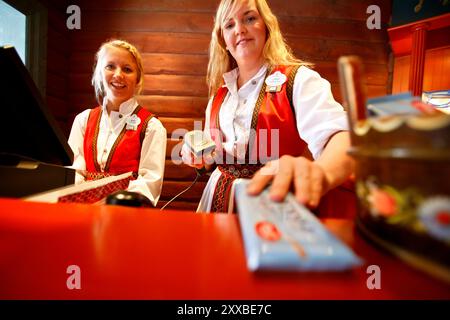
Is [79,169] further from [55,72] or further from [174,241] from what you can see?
[55,72]

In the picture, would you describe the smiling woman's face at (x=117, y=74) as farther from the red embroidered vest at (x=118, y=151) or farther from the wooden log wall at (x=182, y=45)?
the wooden log wall at (x=182, y=45)

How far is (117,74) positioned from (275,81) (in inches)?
39.1

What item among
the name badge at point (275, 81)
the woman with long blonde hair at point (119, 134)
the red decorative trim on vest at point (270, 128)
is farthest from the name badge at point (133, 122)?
the name badge at point (275, 81)

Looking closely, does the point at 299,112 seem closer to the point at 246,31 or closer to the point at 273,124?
the point at 273,124

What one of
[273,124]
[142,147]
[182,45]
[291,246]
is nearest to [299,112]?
[273,124]

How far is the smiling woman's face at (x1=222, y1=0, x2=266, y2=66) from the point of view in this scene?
109cm

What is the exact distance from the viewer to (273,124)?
1.01 metres

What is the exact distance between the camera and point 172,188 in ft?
8.46

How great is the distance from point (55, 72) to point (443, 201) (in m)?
Result: 2.98

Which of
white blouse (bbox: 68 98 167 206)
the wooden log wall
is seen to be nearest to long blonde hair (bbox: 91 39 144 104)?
white blouse (bbox: 68 98 167 206)

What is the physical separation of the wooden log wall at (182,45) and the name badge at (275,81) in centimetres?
158

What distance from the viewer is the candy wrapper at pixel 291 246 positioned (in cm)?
26

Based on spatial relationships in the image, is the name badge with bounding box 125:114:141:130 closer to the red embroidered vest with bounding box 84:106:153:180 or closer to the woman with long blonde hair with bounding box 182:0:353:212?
the red embroidered vest with bounding box 84:106:153:180

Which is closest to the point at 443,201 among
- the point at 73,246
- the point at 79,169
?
the point at 73,246
